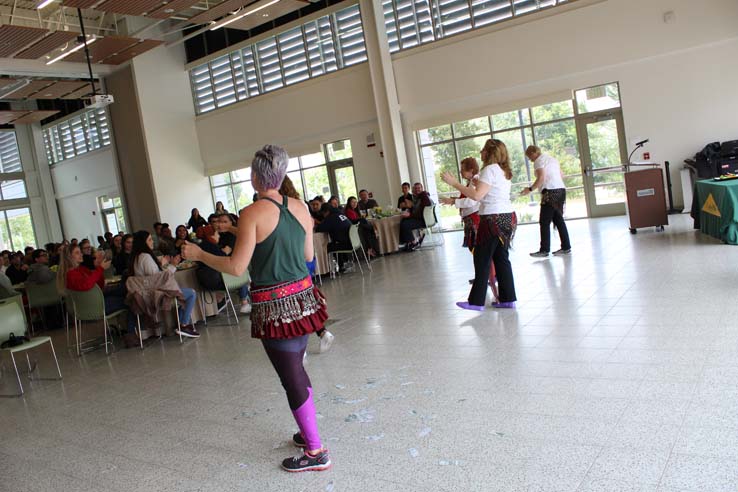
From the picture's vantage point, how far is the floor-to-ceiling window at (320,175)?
15414 millimetres

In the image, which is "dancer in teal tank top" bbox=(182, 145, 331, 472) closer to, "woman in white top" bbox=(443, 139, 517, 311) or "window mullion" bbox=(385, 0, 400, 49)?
"woman in white top" bbox=(443, 139, 517, 311)

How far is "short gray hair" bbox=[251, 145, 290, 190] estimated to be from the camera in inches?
108

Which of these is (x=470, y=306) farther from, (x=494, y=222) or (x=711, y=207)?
(x=711, y=207)

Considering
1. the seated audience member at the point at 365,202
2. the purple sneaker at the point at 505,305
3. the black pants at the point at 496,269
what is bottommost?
the purple sneaker at the point at 505,305

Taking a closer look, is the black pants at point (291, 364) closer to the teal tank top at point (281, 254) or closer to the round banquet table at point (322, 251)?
the teal tank top at point (281, 254)

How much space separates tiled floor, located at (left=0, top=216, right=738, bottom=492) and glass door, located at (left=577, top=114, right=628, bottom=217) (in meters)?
6.08

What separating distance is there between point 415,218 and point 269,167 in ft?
27.9

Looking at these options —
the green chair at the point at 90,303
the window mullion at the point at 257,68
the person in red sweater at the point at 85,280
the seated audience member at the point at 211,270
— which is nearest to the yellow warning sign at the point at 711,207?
the seated audience member at the point at 211,270

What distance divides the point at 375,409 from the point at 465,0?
37.3 ft

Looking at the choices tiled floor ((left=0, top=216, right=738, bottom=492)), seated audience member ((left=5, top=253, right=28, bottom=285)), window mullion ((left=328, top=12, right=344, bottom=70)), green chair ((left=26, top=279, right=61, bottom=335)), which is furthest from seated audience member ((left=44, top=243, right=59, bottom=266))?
window mullion ((left=328, top=12, right=344, bottom=70))

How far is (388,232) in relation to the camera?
1108 centimetres

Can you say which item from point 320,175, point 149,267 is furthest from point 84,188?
point 149,267

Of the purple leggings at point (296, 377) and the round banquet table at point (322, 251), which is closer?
the purple leggings at point (296, 377)

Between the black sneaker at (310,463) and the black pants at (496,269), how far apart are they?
9.41 feet
